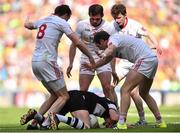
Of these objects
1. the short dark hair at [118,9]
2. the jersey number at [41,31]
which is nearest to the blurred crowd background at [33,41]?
the short dark hair at [118,9]

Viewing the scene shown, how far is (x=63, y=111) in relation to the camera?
10891mm

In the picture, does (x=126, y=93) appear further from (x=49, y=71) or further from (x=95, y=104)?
(x=49, y=71)

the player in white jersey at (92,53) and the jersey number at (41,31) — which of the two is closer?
the jersey number at (41,31)

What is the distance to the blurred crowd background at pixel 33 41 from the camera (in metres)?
25.2

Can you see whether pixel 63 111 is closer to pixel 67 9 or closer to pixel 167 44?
pixel 67 9

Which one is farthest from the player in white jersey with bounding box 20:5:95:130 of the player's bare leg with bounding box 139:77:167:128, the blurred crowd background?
the blurred crowd background

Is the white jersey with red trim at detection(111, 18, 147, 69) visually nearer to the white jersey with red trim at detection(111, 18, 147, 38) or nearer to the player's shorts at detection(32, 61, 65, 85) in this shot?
the white jersey with red trim at detection(111, 18, 147, 38)

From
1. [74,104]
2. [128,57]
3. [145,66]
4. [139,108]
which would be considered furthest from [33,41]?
[145,66]

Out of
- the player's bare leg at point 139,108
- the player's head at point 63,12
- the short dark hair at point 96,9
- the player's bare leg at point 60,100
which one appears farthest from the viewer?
the player's bare leg at point 139,108

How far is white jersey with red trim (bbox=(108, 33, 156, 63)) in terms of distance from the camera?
404 inches

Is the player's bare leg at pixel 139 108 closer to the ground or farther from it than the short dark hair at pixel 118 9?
closer to the ground

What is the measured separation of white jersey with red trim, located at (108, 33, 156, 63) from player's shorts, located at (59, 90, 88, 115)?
0.98m

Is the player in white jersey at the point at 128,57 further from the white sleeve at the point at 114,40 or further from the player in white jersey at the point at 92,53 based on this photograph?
the player in white jersey at the point at 92,53

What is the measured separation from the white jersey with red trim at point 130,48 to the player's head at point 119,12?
637mm
